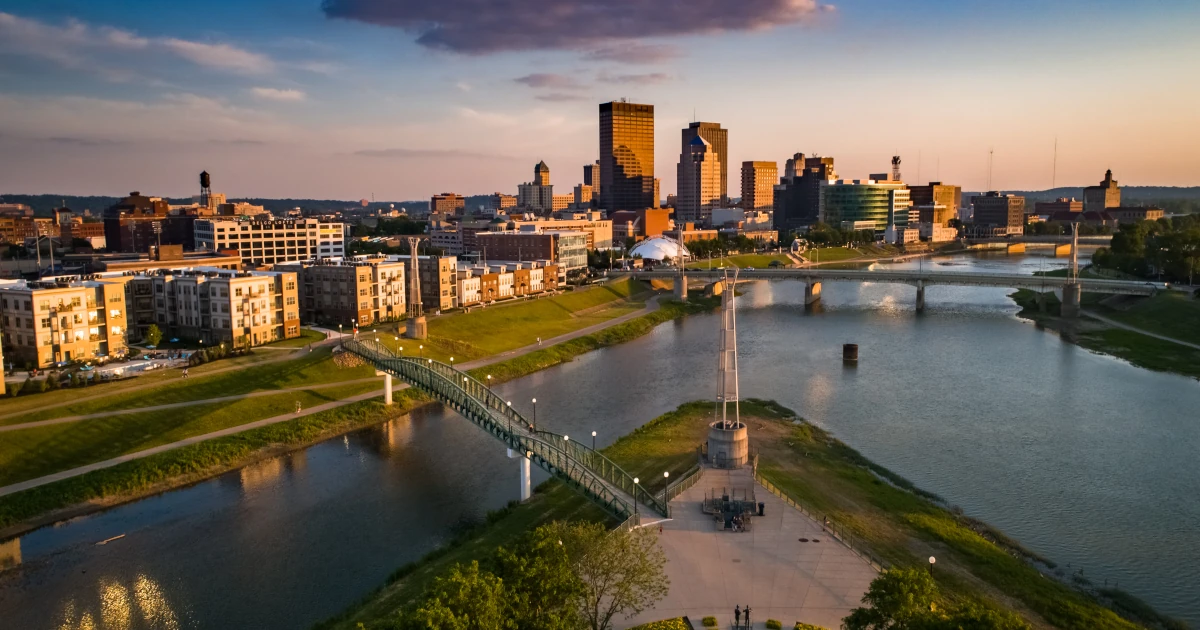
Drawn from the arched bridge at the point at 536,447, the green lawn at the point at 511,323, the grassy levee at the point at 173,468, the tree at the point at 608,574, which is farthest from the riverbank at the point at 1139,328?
the grassy levee at the point at 173,468

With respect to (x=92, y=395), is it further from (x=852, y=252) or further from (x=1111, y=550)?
(x=852, y=252)

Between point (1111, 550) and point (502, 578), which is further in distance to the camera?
point (1111, 550)

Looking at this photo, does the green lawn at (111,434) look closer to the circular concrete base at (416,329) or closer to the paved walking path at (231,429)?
the paved walking path at (231,429)

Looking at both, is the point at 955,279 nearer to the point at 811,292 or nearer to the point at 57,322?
the point at 811,292

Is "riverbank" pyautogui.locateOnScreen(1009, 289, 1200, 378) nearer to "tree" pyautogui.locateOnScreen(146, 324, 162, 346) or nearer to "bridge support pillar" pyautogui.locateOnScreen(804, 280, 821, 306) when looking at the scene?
"bridge support pillar" pyautogui.locateOnScreen(804, 280, 821, 306)

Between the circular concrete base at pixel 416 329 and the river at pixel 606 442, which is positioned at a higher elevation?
the circular concrete base at pixel 416 329

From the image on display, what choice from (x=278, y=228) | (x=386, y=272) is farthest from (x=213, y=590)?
(x=278, y=228)

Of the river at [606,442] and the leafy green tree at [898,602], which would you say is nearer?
the leafy green tree at [898,602]

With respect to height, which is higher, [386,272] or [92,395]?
[386,272]
